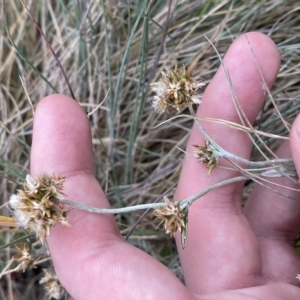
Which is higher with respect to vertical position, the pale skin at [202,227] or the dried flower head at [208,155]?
the dried flower head at [208,155]

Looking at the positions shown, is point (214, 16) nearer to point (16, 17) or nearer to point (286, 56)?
point (286, 56)

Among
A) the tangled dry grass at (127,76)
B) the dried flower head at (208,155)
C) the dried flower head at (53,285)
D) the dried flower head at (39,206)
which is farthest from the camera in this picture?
the tangled dry grass at (127,76)

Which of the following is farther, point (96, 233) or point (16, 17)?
point (16, 17)

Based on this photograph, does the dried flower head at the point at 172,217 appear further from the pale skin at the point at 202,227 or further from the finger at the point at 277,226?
the finger at the point at 277,226

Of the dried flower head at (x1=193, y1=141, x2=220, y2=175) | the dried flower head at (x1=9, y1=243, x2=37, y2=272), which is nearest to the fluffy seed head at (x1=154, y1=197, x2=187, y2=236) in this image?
the dried flower head at (x1=193, y1=141, x2=220, y2=175)

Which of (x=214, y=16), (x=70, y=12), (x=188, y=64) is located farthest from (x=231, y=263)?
(x=70, y=12)

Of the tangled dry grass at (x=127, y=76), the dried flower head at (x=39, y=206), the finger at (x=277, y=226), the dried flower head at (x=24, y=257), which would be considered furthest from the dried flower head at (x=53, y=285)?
the finger at (x=277, y=226)
